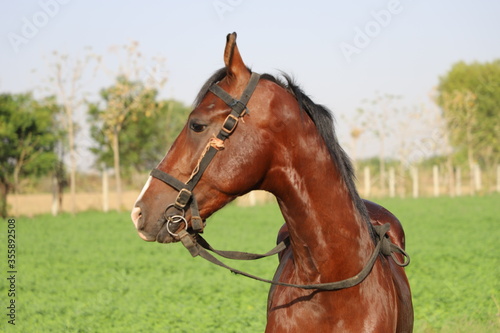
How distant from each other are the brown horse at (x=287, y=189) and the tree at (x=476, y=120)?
3702 cm

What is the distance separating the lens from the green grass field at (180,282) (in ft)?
22.8

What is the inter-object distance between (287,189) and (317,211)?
0.62ft

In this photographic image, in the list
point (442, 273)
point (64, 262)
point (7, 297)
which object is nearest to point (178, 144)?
point (7, 297)

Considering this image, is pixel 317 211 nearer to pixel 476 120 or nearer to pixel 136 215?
pixel 136 215

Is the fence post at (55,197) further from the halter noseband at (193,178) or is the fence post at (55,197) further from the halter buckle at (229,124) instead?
the halter buckle at (229,124)

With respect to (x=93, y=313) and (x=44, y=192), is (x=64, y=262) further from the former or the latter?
(x=44, y=192)

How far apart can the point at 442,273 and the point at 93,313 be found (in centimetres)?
562

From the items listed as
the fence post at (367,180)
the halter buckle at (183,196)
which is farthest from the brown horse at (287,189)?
the fence post at (367,180)

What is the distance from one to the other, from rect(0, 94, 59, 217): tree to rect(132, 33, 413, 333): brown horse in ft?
69.9

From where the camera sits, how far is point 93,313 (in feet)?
24.6

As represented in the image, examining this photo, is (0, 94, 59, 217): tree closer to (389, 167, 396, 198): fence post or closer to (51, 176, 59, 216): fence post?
(51, 176, 59, 216): fence post

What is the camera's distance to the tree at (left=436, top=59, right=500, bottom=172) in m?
38.9

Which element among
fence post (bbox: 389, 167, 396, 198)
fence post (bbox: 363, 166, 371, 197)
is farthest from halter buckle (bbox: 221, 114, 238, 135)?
fence post (bbox: 389, 167, 396, 198)

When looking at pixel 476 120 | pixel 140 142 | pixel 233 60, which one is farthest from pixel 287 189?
pixel 476 120
